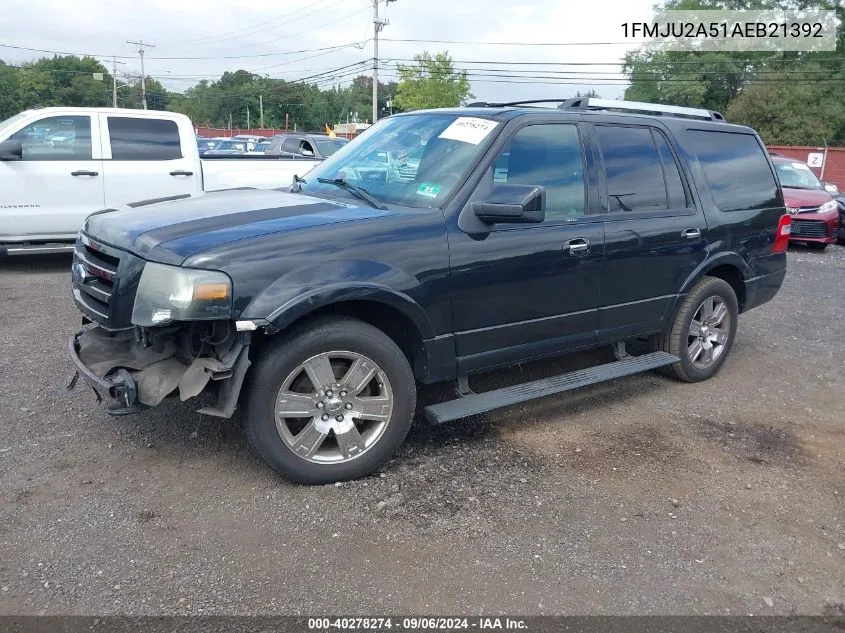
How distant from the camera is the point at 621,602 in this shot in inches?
113

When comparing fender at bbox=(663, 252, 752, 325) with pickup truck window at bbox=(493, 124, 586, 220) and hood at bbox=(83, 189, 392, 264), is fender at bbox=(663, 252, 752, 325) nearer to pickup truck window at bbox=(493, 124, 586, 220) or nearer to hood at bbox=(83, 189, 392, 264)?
pickup truck window at bbox=(493, 124, 586, 220)

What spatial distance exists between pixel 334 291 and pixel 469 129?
1.47 meters

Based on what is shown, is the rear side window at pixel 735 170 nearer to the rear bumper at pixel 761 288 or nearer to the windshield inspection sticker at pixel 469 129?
the rear bumper at pixel 761 288

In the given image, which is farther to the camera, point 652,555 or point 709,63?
point 709,63

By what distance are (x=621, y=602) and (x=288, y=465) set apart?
5.48 ft

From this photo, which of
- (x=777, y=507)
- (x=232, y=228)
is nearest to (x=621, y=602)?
(x=777, y=507)

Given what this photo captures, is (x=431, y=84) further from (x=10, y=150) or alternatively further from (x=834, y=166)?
(x=10, y=150)

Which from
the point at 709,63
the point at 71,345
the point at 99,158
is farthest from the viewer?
the point at 709,63

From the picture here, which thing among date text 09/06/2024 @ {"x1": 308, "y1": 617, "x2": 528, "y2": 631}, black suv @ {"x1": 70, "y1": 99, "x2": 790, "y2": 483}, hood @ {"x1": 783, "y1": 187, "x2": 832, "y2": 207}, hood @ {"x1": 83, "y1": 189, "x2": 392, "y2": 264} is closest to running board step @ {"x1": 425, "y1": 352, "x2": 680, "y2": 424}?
black suv @ {"x1": 70, "y1": 99, "x2": 790, "y2": 483}

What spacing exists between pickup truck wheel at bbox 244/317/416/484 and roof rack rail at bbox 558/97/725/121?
229cm

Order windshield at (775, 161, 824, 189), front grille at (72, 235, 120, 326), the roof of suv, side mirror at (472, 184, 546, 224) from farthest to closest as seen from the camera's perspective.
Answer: windshield at (775, 161, 824, 189) < the roof of suv < side mirror at (472, 184, 546, 224) < front grille at (72, 235, 120, 326)

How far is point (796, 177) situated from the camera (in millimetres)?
13938

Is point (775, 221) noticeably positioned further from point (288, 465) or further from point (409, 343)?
point (288, 465)

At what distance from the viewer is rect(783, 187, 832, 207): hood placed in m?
12.9
